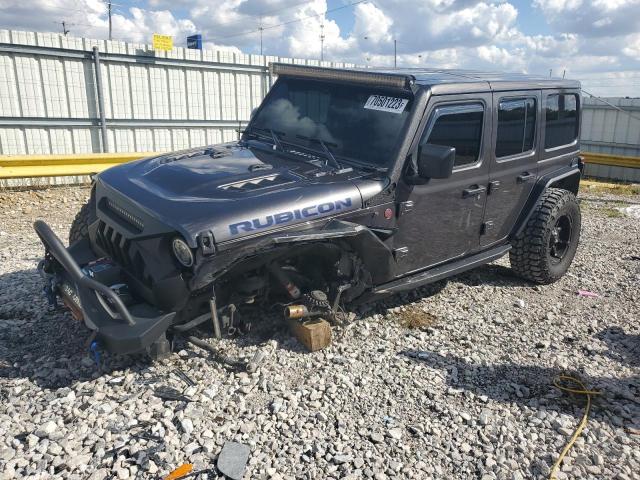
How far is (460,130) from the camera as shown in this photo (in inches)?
179

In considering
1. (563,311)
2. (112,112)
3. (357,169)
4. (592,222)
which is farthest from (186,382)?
(112,112)

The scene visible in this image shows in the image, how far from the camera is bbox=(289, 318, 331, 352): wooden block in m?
4.04

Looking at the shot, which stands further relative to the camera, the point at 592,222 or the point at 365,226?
the point at 592,222

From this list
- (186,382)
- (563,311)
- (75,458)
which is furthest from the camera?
(563,311)

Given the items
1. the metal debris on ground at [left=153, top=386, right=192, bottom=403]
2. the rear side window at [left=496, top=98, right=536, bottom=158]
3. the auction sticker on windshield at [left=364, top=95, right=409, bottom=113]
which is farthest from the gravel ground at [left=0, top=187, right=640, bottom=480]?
the auction sticker on windshield at [left=364, top=95, right=409, bottom=113]

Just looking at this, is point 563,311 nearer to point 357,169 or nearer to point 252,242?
point 357,169

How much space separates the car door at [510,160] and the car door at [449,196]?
139 millimetres

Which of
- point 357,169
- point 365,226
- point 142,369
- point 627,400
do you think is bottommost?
point 627,400

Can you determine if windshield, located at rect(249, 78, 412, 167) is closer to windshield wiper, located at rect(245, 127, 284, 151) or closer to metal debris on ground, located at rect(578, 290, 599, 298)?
windshield wiper, located at rect(245, 127, 284, 151)

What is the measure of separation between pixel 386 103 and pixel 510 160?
1.50m

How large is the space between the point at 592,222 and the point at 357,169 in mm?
6196

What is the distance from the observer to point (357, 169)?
4.14 m

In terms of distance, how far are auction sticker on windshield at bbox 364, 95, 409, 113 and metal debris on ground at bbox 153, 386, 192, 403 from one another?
252 centimetres

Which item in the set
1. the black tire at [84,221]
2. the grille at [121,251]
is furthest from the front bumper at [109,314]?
the black tire at [84,221]
